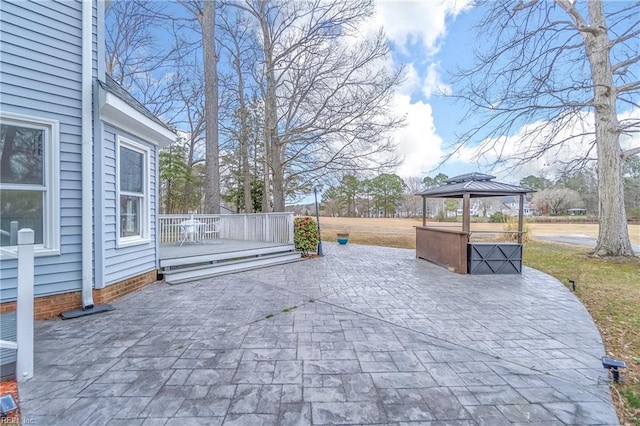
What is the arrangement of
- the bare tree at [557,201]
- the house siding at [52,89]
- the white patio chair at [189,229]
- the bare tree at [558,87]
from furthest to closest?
1. the bare tree at [557,201]
2. the bare tree at [558,87]
3. the white patio chair at [189,229]
4. the house siding at [52,89]

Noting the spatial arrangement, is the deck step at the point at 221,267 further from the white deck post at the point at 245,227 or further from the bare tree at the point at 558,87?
the bare tree at the point at 558,87

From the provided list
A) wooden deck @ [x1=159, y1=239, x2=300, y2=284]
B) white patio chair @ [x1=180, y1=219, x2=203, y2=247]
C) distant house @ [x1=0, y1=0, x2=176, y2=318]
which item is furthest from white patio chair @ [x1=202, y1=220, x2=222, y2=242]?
distant house @ [x1=0, y1=0, x2=176, y2=318]

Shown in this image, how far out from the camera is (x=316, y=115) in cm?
1193

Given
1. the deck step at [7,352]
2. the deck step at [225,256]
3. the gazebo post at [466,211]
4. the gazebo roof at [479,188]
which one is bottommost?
the deck step at [7,352]

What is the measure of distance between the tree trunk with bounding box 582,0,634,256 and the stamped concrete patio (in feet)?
22.5

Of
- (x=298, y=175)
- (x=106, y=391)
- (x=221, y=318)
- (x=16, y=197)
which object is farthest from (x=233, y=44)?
(x=106, y=391)

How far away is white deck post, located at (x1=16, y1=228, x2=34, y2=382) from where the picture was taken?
2352 millimetres

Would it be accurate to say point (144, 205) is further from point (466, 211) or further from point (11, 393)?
point (466, 211)

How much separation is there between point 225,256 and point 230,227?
3890 mm

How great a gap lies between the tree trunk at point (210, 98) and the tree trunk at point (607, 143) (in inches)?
502

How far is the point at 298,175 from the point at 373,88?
494 centimetres

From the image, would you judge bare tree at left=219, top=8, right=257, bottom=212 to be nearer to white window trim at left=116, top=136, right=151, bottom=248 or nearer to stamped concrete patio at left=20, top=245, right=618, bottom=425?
white window trim at left=116, top=136, right=151, bottom=248

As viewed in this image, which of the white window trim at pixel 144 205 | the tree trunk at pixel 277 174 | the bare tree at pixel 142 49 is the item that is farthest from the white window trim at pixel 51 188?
the bare tree at pixel 142 49

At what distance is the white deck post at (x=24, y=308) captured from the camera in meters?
2.35
